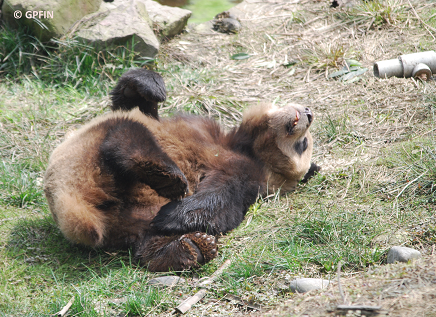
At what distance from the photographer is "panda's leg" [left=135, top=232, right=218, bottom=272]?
11.6 feet

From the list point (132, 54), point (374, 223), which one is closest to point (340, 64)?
point (132, 54)

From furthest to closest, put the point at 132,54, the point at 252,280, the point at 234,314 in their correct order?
the point at 132,54 → the point at 252,280 → the point at 234,314

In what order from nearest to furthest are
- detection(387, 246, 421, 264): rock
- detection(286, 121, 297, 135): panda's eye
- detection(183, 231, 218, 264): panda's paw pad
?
detection(387, 246, 421, 264): rock
detection(183, 231, 218, 264): panda's paw pad
detection(286, 121, 297, 135): panda's eye

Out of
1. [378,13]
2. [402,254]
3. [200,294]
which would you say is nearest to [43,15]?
[200,294]

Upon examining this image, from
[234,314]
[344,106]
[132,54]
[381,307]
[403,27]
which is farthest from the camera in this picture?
[403,27]

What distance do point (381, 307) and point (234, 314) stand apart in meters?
1.08

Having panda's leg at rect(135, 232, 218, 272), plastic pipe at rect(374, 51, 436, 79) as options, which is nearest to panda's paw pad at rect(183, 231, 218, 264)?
panda's leg at rect(135, 232, 218, 272)

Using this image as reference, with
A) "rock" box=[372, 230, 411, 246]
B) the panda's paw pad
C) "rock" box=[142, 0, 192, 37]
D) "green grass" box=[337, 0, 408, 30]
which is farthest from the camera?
"rock" box=[142, 0, 192, 37]

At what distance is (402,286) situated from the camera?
2.39m

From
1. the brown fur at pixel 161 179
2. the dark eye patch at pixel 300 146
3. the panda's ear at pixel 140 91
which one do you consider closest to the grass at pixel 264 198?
the brown fur at pixel 161 179

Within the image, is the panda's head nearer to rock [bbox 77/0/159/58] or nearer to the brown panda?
the brown panda

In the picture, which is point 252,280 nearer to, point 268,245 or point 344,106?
point 268,245

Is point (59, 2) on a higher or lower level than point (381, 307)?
higher

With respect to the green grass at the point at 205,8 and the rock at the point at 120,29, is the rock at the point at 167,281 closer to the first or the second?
the rock at the point at 120,29
